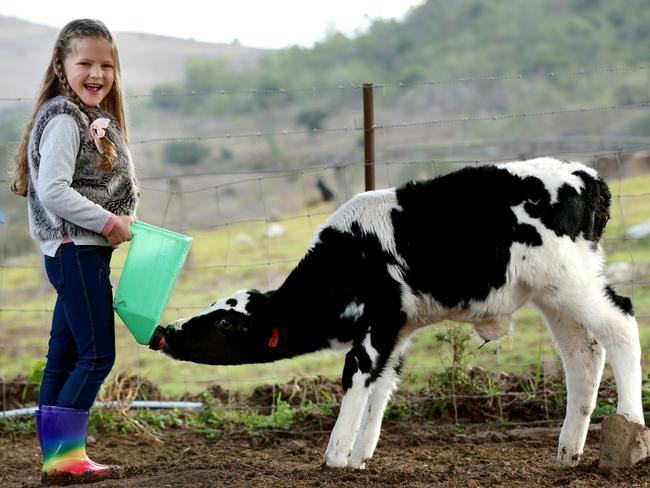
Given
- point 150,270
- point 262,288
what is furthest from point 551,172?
point 262,288

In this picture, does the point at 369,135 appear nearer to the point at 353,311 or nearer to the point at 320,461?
the point at 353,311

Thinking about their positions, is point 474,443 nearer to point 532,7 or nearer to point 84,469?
point 84,469

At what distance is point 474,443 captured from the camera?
6.33 meters

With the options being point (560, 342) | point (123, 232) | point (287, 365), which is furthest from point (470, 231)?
point (287, 365)

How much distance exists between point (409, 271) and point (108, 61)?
5.89 ft

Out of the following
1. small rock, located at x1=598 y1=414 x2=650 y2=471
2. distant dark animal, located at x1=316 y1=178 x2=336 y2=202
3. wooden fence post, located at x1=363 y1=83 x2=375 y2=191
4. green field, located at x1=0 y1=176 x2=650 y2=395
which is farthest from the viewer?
distant dark animal, located at x1=316 y1=178 x2=336 y2=202

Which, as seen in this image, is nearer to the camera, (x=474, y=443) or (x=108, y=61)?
(x=108, y=61)

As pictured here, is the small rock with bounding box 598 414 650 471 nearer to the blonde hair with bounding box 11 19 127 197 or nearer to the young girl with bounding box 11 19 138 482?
the young girl with bounding box 11 19 138 482

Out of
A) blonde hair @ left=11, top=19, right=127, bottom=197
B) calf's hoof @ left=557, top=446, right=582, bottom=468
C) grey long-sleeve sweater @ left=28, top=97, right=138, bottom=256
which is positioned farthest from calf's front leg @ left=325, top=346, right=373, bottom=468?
blonde hair @ left=11, top=19, right=127, bottom=197

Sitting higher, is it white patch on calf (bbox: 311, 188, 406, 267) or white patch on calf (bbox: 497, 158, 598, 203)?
white patch on calf (bbox: 497, 158, 598, 203)

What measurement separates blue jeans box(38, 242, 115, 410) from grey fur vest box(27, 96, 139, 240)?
0.43ft

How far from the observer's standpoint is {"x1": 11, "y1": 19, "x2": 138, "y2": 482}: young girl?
4887 mm

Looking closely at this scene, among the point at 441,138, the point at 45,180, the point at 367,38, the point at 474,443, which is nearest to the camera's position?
the point at 45,180

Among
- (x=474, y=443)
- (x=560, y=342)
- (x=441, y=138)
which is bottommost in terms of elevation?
(x=474, y=443)
